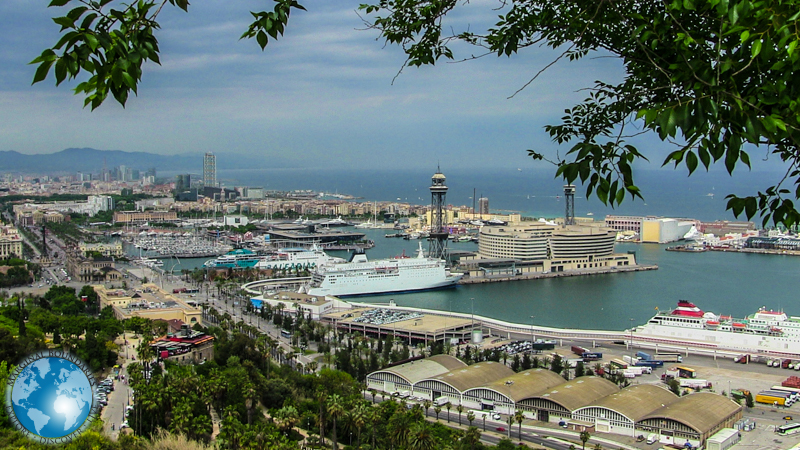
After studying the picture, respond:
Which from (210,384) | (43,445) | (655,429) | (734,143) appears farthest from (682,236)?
(734,143)

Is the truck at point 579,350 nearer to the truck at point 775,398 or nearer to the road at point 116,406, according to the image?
the truck at point 775,398

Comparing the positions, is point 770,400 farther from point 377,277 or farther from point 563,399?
point 377,277

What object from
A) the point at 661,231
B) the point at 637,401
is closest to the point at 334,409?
the point at 637,401

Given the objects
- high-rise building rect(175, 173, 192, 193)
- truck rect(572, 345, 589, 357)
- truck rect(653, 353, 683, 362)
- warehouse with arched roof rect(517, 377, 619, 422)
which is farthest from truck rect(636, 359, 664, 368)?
high-rise building rect(175, 173, 192, 193)

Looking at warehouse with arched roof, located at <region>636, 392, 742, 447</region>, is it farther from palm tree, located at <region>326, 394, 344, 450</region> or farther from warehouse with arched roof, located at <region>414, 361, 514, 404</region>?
palm tree, located at <region>326, 394, 344, 450</region>

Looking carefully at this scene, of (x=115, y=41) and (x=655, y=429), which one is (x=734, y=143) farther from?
(x=655, y=429)
